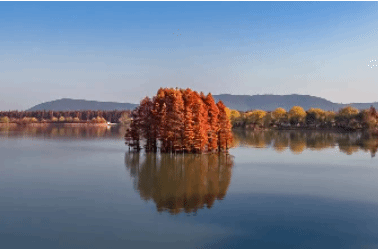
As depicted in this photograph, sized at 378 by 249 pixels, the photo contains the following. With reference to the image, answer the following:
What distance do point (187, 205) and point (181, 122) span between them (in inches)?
1545

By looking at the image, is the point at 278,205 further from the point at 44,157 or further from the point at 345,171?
the point at 44,157

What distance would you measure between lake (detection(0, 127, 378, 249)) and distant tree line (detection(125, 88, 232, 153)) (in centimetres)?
1233

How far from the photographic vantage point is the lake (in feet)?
86.4

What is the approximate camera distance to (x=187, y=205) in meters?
34.5

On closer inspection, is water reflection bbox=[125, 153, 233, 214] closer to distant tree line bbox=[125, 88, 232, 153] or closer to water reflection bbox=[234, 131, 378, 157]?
distant tree line bbox=[125, 88, 232, 153]

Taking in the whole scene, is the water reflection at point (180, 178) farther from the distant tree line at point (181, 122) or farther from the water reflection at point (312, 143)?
the water reflection at point (312, 143)

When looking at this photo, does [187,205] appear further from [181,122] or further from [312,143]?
[312,143]

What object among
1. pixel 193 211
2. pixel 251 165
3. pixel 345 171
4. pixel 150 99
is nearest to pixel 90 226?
pixel 193 211

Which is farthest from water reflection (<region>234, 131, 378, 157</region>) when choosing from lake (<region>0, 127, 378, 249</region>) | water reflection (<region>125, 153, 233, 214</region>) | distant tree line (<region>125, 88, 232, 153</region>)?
lake (<region>0, 127, 378, 249</region>)

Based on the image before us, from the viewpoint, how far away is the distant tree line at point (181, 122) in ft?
240

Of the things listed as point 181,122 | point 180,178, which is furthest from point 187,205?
point 181,122

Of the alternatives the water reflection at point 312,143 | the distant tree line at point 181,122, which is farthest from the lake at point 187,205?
the water reflection at point 312,143

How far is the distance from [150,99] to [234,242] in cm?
5942

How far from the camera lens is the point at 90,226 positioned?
28781 millimetres
